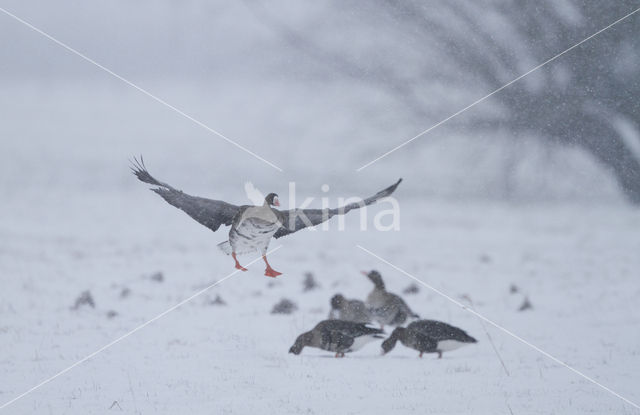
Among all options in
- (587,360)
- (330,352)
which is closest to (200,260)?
(330,352)

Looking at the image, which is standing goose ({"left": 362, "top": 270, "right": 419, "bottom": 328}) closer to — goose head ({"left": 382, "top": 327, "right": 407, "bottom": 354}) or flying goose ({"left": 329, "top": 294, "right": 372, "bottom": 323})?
flying goose ({"left": 329, "top": 294, "right": 372, "bottom": 323})

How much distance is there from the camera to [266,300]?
1218 centimetres

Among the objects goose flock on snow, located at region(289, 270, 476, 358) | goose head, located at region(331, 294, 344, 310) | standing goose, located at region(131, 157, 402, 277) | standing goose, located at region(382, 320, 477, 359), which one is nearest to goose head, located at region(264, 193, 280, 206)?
standing goose, located at region(131, 157, 402, 277)

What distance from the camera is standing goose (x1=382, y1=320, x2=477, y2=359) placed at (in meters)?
7.53

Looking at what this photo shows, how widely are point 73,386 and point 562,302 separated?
32.1ft

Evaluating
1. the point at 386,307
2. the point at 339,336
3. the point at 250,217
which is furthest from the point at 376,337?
the point at 250,217

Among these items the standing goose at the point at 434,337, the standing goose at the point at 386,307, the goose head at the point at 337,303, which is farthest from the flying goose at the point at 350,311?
the standing goose at the point at 434,337

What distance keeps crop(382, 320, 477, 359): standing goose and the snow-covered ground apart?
0.17 m

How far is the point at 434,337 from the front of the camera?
7.57 metres

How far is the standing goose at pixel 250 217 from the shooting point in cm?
397

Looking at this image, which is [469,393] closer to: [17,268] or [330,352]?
[330,352]

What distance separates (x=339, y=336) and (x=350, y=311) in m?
1.74

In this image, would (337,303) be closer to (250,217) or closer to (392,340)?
(392,340)

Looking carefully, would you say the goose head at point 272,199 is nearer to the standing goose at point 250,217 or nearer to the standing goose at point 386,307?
the standing goose at point 250,217
